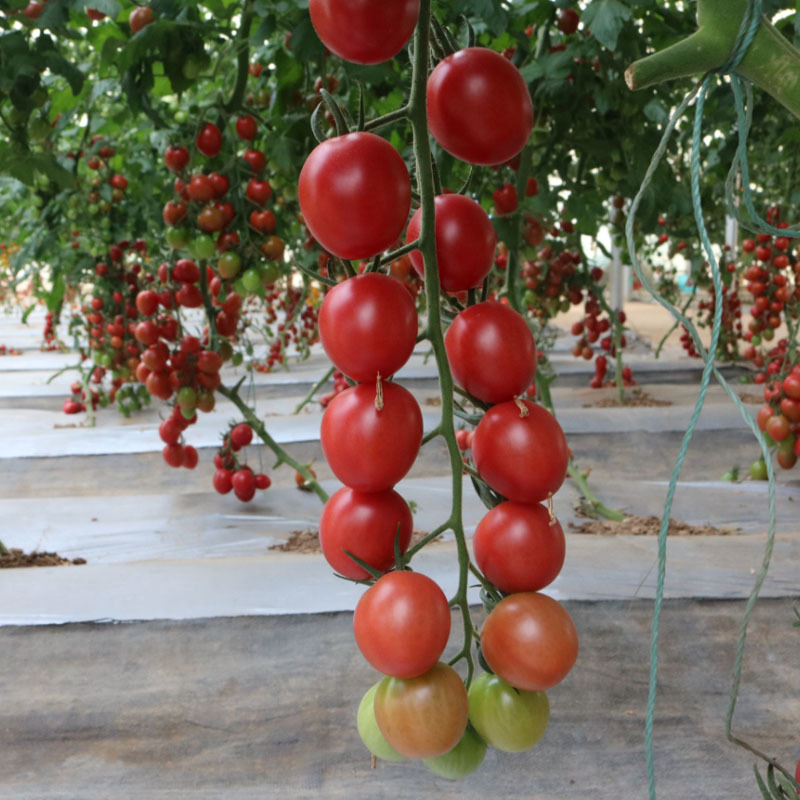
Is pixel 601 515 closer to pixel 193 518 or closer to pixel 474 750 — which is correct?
pixel 193 518

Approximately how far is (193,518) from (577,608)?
51.1 inches

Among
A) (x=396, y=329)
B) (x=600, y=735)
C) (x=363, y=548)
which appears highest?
(x=396, y=329)

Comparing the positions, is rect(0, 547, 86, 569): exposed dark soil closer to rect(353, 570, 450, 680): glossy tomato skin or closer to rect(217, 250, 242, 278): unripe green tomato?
rect(217, 250, 242, 278): unripe green tomato

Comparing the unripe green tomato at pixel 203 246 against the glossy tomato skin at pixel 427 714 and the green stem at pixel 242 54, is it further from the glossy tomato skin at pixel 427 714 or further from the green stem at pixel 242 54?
the glossy tomato skin at pixel 427 714

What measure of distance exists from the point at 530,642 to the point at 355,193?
211 mm

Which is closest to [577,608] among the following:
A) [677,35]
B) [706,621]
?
[706,621]

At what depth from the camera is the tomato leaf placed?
3.94 feet

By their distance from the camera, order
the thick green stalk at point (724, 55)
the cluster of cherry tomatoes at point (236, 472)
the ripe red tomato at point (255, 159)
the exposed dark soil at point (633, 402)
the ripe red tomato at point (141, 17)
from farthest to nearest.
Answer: the exposed dark soil at point (633, 402)
the cluster of cherry tomatoes at point (236, 472)
the ripe red tomato at point (255, 159)
the ripe red tomato at point (141, 17)
the thick green stalk at point (724, 55)

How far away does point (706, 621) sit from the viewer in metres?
1.46

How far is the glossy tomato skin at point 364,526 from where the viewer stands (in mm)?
401

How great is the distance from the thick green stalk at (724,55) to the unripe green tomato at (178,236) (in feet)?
5.10

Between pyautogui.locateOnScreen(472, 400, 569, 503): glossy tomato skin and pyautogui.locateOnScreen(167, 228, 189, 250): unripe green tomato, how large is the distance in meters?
1.50

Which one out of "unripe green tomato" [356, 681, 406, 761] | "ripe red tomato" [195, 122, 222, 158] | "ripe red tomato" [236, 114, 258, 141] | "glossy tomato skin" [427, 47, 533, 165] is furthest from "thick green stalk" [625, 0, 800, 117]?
"ripe red tomato" [236, 114, 258, 141]

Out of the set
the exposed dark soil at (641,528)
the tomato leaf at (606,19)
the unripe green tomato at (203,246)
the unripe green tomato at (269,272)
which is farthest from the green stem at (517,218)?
the exposed dark soil at (641,528)
